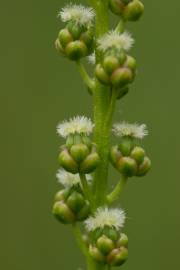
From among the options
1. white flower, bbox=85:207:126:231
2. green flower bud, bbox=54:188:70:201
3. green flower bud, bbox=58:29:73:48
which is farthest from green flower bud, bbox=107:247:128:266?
green flower bud, bbox=58:29:73:48

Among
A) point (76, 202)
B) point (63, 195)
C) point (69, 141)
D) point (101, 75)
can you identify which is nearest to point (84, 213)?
point (76, 202)

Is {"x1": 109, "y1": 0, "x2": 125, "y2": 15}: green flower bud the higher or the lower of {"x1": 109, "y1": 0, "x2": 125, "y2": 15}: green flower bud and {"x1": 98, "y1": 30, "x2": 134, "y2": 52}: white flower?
the higher

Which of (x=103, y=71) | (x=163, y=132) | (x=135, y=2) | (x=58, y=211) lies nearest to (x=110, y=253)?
(x=58, y=211)

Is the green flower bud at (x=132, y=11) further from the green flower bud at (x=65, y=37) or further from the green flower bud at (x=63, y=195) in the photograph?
the green flower bud at (x=63, y=195)

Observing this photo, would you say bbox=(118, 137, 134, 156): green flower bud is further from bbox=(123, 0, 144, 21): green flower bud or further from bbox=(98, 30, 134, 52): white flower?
bbox=(123, 0, 144, 21): green flower bud

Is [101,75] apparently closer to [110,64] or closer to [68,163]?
[110,64]

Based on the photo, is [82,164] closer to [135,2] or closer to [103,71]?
[103,71]

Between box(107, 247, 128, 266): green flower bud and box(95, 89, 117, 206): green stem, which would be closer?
box(107, 247, 128, 266): green flower bud

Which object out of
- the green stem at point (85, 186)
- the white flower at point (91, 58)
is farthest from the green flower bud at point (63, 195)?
the white flower at point (91, 58)
